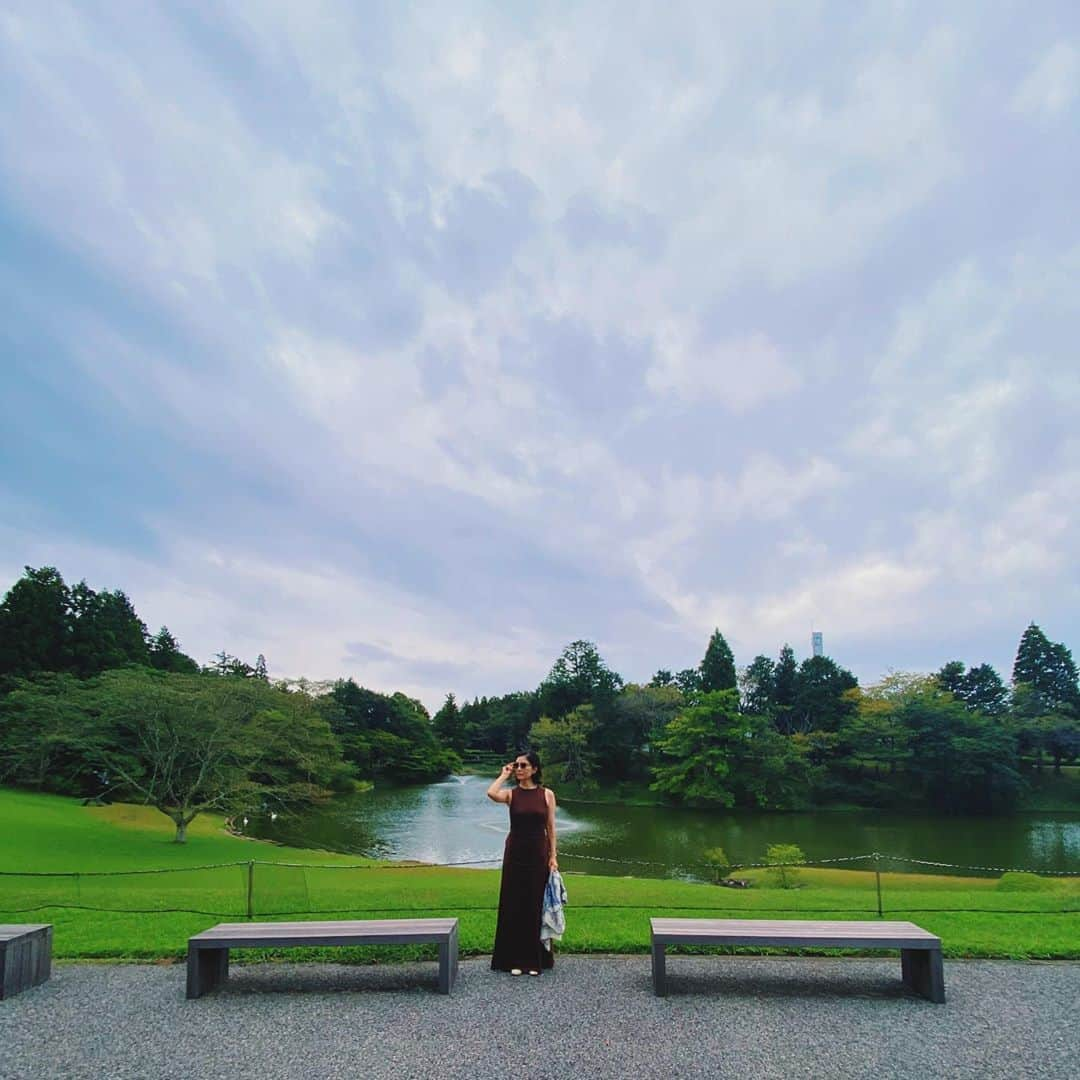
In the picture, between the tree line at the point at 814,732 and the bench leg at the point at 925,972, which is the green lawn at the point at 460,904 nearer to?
the bench leg at the point at 925,972

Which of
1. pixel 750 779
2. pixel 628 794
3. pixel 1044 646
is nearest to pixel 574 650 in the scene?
pixel 628 794

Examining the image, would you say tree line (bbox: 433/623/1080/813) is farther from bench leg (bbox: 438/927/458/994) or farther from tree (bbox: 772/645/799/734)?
bench leg (bbox: 438/927/458/994)

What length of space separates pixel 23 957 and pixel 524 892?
313 centimetres

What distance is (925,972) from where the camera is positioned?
4516mm

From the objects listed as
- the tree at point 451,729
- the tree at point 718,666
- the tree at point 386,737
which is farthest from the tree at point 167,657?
the tree at point 718,666

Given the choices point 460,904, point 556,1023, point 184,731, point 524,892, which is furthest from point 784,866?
point 184,731

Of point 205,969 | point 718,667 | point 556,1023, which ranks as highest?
point 718,667

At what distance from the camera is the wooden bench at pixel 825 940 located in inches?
173

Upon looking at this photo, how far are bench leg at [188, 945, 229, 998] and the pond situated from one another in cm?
1406

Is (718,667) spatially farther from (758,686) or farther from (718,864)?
(718,864)

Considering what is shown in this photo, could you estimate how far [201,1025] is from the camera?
4.10 metres

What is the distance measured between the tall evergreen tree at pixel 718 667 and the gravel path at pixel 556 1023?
Answer: 4195 centimetres

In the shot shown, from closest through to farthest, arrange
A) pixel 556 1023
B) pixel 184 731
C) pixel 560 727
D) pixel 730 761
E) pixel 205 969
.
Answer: pixel 556 1023, pixel 205 969, pixel 184 731, pixel 730 761, pixel 560 727

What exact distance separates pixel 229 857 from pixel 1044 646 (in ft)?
165
